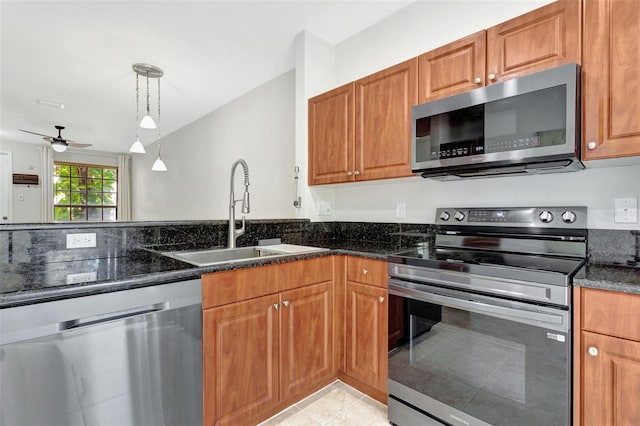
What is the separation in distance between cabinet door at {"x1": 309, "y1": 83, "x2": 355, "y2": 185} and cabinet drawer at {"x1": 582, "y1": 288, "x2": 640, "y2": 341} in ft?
4.68

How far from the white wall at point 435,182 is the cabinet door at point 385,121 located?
185mm

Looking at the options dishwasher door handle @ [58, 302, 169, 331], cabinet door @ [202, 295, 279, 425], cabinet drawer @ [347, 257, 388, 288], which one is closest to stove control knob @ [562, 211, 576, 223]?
cabinet drawer @ [347, 257, 388, 288]

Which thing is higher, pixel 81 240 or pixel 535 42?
pixel 535 42

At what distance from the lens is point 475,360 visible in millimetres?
1294

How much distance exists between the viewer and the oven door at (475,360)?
1.11 metres

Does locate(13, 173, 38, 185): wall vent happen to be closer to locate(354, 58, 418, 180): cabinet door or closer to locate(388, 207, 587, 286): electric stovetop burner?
locate(354, 58, 418, 180): cabinet door

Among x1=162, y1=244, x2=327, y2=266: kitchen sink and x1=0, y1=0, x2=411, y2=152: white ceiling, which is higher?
x1=0, y1=0, x2=411, y2=152: white ceiling

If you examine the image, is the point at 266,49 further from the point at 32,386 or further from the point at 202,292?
the point at 32,386

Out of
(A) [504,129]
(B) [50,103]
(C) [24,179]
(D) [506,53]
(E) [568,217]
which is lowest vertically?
(E) [568,217]

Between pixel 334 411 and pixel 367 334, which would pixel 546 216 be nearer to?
pixel 367 334


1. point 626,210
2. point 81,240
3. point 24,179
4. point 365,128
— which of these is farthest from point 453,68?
point 24,179

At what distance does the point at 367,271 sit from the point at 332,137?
107 centimetres

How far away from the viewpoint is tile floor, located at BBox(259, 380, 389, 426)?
1.61 m

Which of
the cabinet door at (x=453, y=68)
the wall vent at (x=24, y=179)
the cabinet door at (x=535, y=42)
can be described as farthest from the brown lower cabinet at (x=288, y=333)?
the wall vent at (x=24, y=179)
